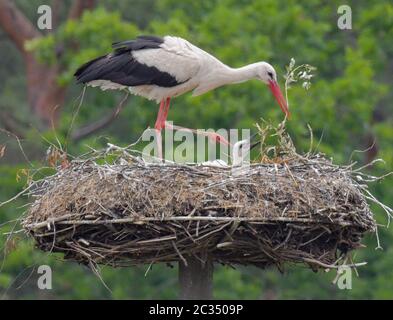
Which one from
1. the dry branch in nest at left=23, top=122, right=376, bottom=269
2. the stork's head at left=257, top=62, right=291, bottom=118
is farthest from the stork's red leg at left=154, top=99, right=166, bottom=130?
the dry branch in nest at left=23, top=122, right=376, bottom=269

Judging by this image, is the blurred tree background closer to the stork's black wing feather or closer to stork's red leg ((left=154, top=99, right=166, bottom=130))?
stork's red leg ((left=154, top=99, right=166, bottom=130))

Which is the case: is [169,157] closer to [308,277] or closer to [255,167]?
[255,167]

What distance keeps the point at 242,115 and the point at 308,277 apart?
3.40 m

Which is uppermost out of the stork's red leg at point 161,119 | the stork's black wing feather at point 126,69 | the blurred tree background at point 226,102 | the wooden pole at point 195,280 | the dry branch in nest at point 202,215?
the blurred tree background at point 226,102

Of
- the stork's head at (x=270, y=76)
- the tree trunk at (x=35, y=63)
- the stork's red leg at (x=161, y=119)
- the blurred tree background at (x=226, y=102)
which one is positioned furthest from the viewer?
the tree trunk at (x=35, y=63)

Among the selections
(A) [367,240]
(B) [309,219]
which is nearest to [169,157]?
(B) [309,219]

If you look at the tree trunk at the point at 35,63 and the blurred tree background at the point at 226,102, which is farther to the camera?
the tree trunk at the point at 35,63

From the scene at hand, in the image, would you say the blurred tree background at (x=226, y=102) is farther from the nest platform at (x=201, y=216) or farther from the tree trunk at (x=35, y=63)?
the nest platform at (x=201, y=216)

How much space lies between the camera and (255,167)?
11312 millimetres

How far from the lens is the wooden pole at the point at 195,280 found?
35.6 feet

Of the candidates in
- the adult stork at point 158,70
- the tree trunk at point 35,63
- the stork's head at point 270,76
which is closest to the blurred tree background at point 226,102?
the tree trunk at point 35,63

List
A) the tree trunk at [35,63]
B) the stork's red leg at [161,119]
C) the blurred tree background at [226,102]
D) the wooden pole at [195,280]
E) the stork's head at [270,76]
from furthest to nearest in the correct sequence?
the tree trunk at [35,63], the blurred tree background at [226,102], the stork's red leg at [161,119], the stork's head at [270,76], the wooden pole at [195,280]

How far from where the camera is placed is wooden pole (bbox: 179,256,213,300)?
1084cm

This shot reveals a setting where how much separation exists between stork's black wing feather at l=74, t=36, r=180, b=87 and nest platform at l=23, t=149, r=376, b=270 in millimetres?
1592
